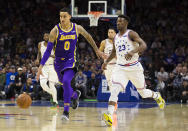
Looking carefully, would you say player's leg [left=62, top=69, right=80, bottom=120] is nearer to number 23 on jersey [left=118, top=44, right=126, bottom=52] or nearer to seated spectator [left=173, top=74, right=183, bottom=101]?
number 23 on jersey [left=118, top=44, right=126, bottom=52]

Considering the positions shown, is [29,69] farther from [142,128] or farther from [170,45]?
[142,128]

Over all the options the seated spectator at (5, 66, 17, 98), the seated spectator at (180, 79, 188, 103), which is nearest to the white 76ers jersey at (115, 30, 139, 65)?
the seated spectator at (180, 79, 188, 103)

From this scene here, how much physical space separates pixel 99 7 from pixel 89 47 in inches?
159

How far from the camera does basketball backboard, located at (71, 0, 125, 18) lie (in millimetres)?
17078

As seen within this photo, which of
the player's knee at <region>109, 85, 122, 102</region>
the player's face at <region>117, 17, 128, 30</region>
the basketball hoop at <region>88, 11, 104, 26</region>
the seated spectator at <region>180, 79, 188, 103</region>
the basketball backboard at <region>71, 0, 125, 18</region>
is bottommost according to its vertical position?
the seated spectator at <region>180, 79, 188, 103</region>

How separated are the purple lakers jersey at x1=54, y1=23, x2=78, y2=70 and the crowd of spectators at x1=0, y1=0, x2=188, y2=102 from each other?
3.13 m

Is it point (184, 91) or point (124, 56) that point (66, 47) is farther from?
point (184, 91)

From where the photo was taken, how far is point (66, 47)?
8.01 m

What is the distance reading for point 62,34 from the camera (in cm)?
796

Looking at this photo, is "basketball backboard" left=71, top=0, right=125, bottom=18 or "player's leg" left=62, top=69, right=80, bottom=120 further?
"basketball backboard" left=71, top=0, right=125, bottom=18

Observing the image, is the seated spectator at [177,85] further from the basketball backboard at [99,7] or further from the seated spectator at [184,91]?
the basketball backboard at [99,7]

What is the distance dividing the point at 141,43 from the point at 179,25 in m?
15.5

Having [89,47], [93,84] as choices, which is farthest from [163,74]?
[89,47]

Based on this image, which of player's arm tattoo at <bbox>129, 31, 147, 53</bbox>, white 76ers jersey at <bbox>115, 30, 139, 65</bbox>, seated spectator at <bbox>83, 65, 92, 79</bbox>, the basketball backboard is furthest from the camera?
seated spectator at <bbox>83, 65, 92, 79</bbox>
